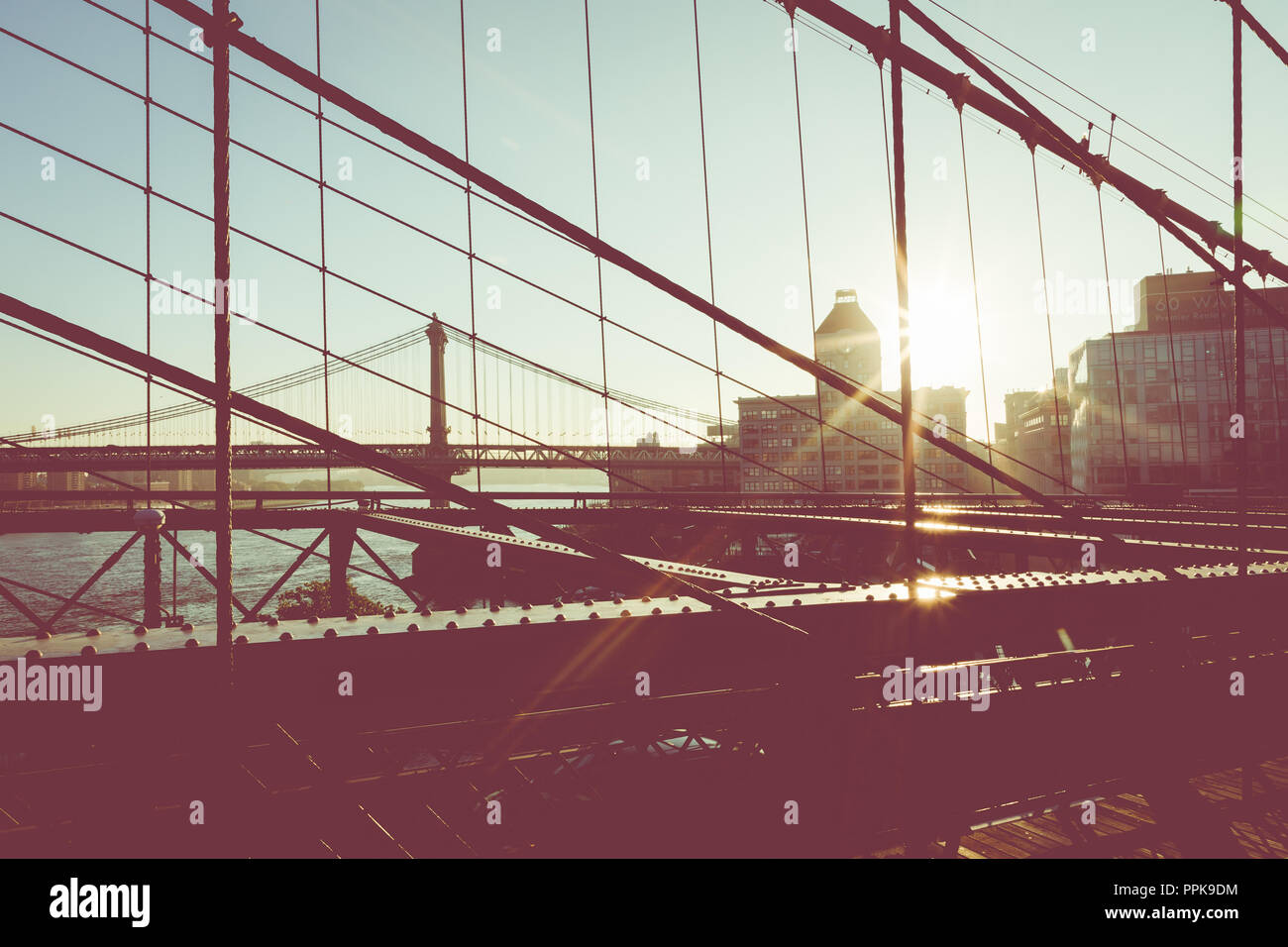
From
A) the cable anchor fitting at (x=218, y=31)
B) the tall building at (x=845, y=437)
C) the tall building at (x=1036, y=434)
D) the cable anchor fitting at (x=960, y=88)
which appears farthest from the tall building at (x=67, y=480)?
the tall building at (x=1036, y=434)

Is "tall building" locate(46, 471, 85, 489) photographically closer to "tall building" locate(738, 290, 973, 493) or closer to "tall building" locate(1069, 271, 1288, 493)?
"tall building" locate(738, 290, 973, 493)

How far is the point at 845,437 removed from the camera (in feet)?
378

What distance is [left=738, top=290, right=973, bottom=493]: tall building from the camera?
3917 inches

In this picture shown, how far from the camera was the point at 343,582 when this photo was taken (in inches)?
363

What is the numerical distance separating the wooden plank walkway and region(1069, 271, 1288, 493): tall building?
65.3 m

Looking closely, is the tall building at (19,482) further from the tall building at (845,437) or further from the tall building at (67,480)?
the tall building at (845,437)

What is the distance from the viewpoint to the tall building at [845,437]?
326 ft

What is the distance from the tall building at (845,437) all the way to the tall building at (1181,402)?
58.9 feet

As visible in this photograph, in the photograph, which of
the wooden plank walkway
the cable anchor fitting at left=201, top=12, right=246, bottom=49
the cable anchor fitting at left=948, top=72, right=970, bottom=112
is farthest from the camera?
the cable anchor fitting at left=948, top=72, right=970, bottom=112

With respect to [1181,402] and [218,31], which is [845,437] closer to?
[1181,402]

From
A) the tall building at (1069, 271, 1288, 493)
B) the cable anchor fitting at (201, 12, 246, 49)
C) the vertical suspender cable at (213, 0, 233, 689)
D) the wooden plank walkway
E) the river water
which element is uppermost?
the tall building at (1069, 271, 1288, 493)

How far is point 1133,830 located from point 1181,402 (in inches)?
2914

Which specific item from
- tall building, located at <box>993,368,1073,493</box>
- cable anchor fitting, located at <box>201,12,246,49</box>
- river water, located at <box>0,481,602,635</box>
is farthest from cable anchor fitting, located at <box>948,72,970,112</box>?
tall building, located at <box>993,368,1073,493</box>
